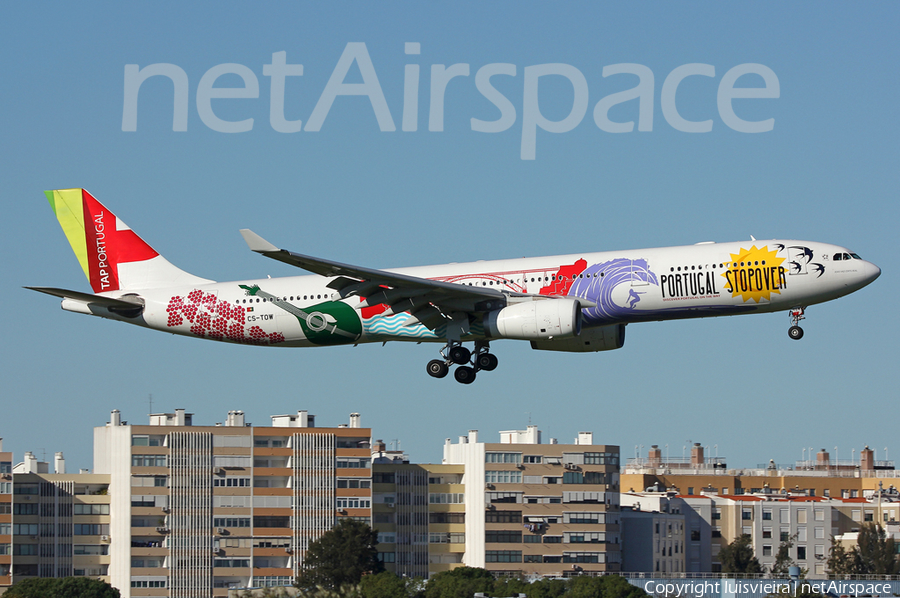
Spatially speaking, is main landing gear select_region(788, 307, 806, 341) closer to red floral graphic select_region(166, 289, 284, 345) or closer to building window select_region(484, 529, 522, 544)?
red floral graphic select_region(166, 289, 284, 345)

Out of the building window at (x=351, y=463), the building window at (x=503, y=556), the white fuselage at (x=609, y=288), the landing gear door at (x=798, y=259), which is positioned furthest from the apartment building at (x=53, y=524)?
the landing gear door at (x=798, y=259)

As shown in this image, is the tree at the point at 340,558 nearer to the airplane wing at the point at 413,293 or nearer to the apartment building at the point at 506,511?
the apartment building at the point at 506,511

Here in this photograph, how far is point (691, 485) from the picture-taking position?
181 meters

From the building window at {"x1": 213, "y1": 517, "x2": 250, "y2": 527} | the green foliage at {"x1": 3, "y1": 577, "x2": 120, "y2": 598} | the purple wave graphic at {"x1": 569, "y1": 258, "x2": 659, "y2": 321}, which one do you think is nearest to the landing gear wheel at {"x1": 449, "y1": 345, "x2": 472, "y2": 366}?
→ the purple wave graphic at {"x1": 569, "y1": 258, "x2": 659, "y2": 321}

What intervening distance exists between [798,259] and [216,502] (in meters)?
91.8

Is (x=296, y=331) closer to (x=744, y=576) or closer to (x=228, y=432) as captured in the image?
(x=228, y=432)

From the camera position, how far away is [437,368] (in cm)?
5500

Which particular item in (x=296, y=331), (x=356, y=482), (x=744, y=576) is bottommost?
(x=744, y=576)

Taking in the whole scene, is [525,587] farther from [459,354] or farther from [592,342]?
[459,354]

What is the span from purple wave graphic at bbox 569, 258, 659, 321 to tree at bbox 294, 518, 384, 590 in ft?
253

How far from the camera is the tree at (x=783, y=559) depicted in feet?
507

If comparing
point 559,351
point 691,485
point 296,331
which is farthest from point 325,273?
point 691,485

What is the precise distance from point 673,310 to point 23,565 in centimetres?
9701

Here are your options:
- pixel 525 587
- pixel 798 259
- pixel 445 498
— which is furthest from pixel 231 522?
pixel 798 259
